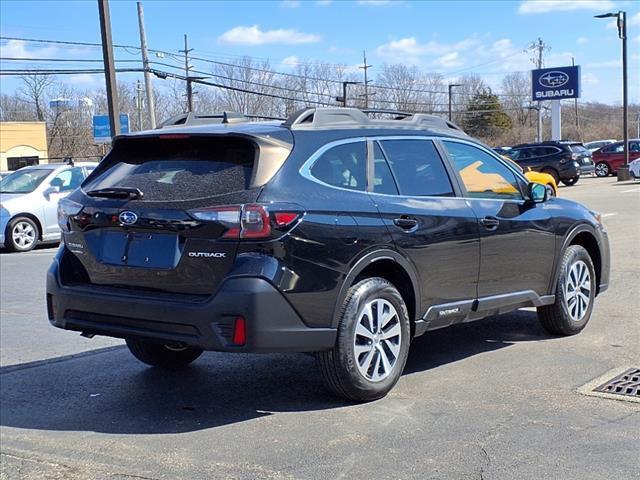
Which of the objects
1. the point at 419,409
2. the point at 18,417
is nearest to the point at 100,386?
the point at 18,417

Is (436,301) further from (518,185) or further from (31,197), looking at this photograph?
(31,197)

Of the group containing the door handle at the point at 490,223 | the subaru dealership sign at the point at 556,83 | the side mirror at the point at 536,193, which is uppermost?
the subaru dealership sign at the point at 556,83

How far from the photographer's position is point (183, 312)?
4.39 metres

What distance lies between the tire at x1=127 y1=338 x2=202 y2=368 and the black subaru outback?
32 mm

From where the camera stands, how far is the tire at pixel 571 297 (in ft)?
21.2

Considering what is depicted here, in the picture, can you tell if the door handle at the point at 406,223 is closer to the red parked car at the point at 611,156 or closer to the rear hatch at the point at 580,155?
the rear hatch at the point at 580,155

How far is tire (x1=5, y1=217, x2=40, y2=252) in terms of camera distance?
14961 mm

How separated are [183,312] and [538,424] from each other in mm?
2178

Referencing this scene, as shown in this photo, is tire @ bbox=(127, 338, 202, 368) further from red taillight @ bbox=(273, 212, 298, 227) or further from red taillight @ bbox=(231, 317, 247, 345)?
red taillight @ bbox=(273, 212, 298, 227)

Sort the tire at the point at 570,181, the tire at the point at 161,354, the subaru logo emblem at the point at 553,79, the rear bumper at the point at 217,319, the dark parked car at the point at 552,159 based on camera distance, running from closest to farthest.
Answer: the rear bumper at the point at 217,319
the tire at the point at 161,354
the dark parked car at the point at 552,159
the tire at the point at 570,181
the subaru logo emblem at the point at 553,79

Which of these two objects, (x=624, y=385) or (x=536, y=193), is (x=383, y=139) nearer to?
(x=536, y=193)

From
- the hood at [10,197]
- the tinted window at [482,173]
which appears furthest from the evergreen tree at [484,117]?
the tinted window at [482,173]

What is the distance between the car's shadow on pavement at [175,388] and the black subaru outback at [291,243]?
0.40m

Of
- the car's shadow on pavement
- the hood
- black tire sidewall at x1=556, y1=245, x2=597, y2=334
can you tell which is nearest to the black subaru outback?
the car's shadow on pavement
